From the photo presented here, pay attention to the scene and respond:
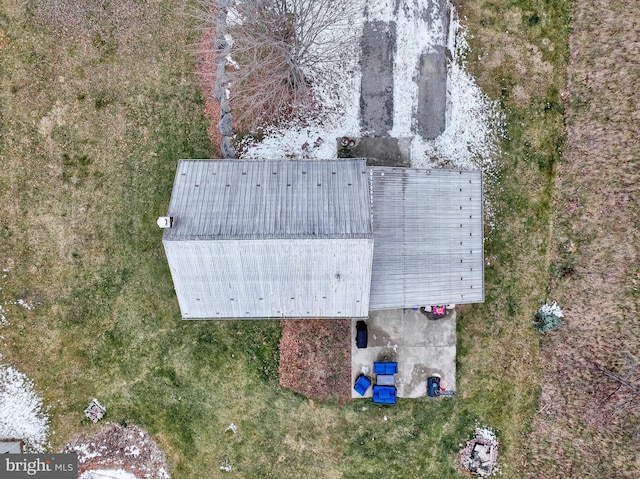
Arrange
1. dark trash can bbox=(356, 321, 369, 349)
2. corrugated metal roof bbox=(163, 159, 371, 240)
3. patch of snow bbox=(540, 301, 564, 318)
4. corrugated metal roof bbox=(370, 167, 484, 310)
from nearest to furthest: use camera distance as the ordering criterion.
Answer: corrugated metal roof bbox=(163, 159, 371, 240) → corrugated metal roof bbox=(370, 167, 484, 310) → dark trash can bbox=(356, 321, 369, 349) → patch of snow bbox=(540, 301, 564, 318)

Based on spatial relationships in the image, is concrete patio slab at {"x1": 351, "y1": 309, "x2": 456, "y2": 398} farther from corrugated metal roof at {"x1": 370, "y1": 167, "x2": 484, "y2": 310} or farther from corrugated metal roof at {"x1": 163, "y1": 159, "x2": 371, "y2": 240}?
corrugated metal roof at {"x1": 163, "y1": 159, "x2": 371, "y2": 240}

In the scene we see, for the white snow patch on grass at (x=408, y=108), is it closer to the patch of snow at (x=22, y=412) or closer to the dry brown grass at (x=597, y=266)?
the dry brown grass at (x=597, y=266)

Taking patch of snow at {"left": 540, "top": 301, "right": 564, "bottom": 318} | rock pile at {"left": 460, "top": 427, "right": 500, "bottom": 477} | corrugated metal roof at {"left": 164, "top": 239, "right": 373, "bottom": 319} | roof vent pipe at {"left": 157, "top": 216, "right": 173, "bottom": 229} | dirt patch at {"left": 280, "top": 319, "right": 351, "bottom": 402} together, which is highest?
roof vent pipe at {"left": 157, "top": 216, "right": 173, "bottom": 229}

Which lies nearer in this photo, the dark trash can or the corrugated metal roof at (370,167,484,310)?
the corrugated metal roof at (370,167,484,310)

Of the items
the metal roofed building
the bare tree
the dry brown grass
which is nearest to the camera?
the metal roofed building

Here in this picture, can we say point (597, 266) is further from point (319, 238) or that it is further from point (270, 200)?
point (270, 200)

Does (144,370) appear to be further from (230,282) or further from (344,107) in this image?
(344,107)

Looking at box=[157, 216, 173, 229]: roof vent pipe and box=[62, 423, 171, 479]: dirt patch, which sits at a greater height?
box=[157, 216, 173, 229]: roof vent pipe

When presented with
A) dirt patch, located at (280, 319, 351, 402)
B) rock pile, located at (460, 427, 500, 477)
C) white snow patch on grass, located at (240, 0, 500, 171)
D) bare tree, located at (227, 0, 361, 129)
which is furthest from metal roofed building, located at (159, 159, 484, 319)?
rock pile, located at (460, 427, 500, 477)
